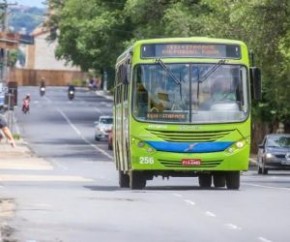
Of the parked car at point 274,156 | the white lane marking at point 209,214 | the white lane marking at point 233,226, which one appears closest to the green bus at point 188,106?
the white lane marking at point 209,214

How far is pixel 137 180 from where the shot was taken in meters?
30.2

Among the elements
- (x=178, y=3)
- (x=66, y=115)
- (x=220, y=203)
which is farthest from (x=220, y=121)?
(x=66, y=115)

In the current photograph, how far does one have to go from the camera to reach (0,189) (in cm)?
3070

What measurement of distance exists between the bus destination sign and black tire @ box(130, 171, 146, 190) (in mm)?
2845

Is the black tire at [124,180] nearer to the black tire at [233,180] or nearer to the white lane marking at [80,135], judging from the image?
the black tire at [233,180]

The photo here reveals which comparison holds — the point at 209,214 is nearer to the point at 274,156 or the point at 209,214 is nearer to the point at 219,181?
the point at 219,181

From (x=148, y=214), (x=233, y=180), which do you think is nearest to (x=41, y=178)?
(x=233, y=180)

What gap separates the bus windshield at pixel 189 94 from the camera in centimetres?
2912

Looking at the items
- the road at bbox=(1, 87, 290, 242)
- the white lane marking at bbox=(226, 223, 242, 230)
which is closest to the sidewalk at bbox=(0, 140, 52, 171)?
the road at bbox=(1, 87, 290, 242)

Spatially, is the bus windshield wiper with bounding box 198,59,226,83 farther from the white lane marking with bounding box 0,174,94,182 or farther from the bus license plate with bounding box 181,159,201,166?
the white lane marking with bounding box 0,174,94,182

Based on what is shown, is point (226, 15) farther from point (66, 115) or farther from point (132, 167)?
point (66, 115)

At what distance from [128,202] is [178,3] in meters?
35.6

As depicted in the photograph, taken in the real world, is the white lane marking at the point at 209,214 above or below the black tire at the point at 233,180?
above

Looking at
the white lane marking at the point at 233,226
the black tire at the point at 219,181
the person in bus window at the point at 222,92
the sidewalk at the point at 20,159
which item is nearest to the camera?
the white lane marking at the point at 233,226
